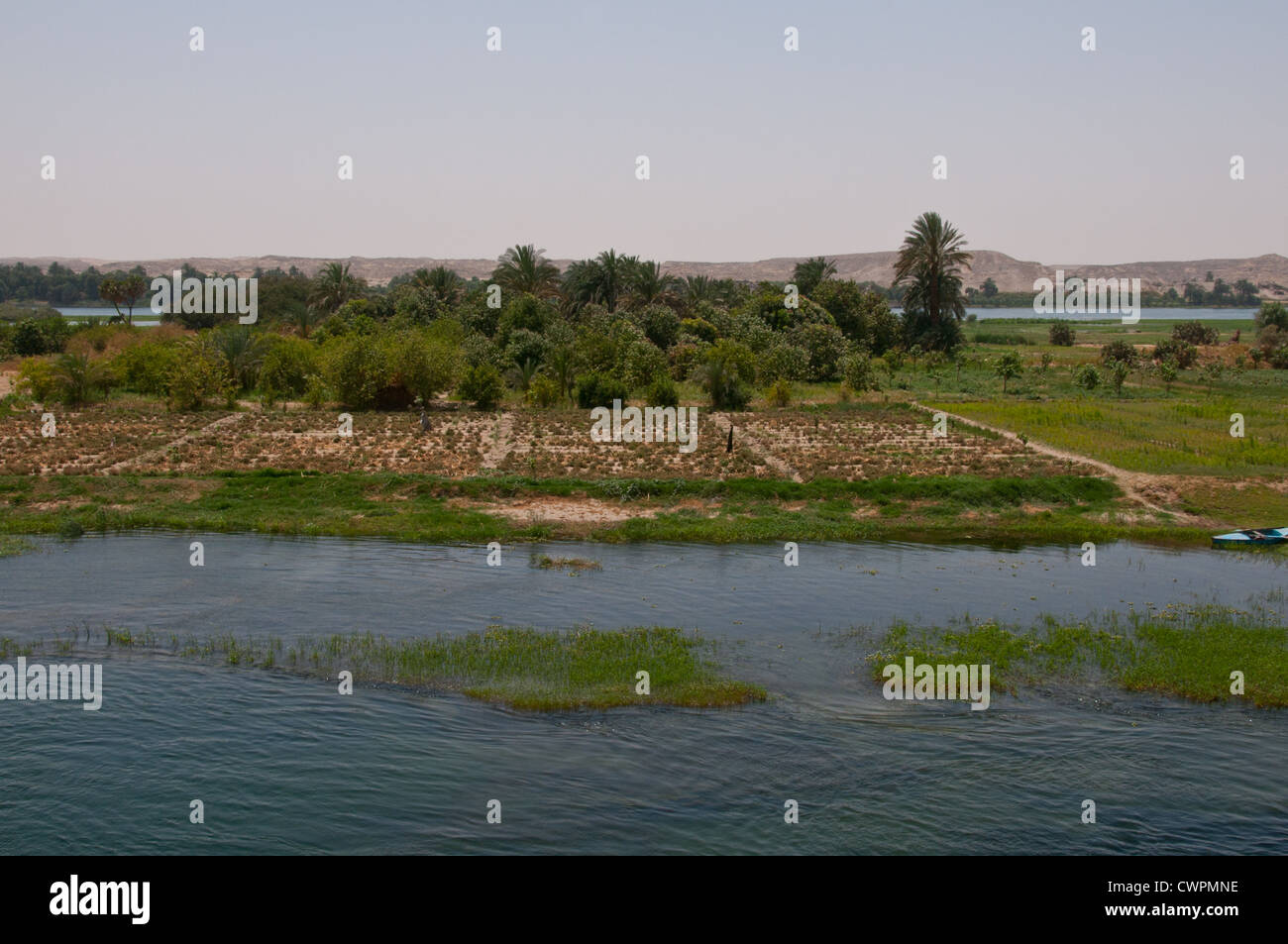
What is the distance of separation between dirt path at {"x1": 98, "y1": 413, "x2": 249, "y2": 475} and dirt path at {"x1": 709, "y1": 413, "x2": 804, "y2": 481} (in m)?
17.2

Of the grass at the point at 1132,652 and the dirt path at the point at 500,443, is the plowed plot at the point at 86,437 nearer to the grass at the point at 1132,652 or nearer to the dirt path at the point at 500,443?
the dirt path at the point at 500,443

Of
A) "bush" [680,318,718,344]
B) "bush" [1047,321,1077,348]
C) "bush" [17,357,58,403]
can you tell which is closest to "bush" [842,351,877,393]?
"bush" [680,318,718,344]

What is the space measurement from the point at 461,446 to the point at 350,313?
118 feet

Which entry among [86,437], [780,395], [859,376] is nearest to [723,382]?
[780,395]

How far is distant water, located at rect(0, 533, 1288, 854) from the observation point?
37.6 feet

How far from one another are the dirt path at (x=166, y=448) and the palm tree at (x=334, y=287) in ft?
113

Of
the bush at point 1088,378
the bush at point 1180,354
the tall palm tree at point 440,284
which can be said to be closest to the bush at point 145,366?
the tall palm tree at point 440,284

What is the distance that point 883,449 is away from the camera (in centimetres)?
3409

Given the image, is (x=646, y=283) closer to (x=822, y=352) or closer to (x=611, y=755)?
(x=822, y=352)

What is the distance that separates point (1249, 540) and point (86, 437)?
3242 centimetres

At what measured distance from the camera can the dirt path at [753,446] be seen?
30672mm
